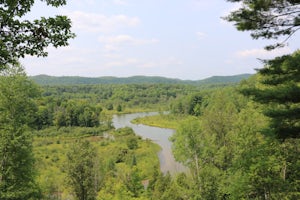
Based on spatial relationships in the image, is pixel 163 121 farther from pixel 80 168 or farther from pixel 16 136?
pixel 16 136

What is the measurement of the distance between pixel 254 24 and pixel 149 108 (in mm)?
138937

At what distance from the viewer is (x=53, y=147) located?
6066cm

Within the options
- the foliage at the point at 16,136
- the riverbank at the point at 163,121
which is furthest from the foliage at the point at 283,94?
the riverbank at the point at 163,121

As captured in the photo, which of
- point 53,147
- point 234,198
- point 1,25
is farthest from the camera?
point 53,147

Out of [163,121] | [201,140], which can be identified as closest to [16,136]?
[201,140]

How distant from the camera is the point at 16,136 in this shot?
46.7 feet

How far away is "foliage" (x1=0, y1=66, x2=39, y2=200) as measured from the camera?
13961mm

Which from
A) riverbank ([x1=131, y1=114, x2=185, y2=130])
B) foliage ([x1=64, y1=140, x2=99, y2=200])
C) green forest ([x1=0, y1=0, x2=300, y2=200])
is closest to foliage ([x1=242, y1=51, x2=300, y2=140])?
green forest ([x1=0, y1=0, x2=300, y2=200])

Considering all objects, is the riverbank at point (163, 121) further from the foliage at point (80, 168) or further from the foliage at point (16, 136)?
the foliage at point (16, 136)

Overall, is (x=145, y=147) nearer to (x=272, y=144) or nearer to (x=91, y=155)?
(x=91, y=155)

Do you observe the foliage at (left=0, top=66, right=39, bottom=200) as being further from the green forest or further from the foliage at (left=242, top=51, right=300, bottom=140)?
the foliage at (left=242, top=51, right=300, bottom=140)

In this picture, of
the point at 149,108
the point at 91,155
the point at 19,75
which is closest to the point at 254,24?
the point at 19,75

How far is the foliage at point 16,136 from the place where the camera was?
1396 centimetres

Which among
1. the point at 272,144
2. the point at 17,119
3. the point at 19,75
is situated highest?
the point at 19,75
